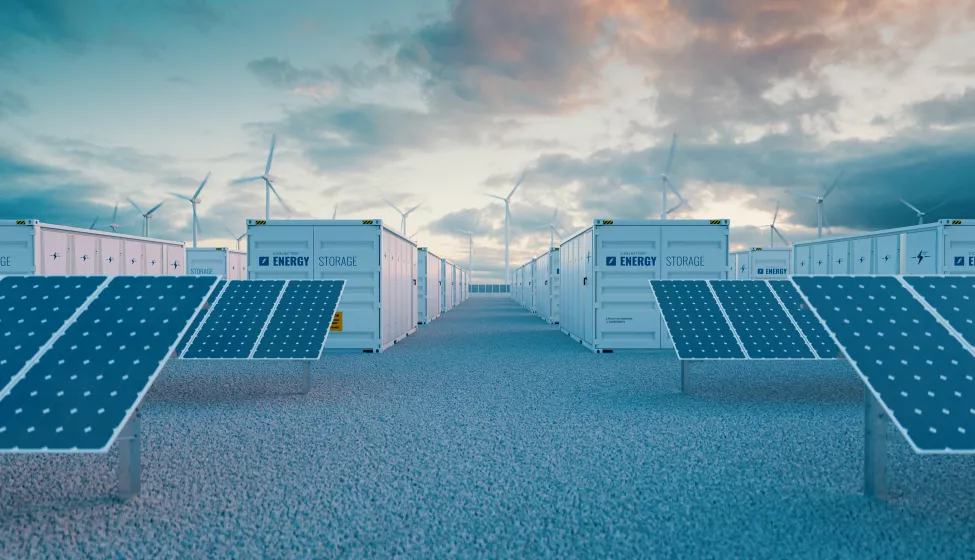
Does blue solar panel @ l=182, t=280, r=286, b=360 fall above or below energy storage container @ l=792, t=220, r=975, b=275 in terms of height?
below

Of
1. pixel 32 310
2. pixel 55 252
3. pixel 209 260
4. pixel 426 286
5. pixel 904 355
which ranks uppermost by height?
pixel 209 260

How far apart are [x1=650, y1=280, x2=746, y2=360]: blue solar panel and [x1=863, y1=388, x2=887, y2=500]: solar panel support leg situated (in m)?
3.80

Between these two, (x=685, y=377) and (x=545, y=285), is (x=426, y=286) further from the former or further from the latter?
(x=685, y=377)

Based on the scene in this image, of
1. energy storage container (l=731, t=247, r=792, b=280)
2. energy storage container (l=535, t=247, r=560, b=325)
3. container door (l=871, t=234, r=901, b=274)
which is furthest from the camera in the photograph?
energy storage container (l=731, t=247, r=792, b=280)

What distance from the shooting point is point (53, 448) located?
12.5 ft

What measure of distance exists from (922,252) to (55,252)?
81.2 feet

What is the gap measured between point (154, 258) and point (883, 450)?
23.8 meters

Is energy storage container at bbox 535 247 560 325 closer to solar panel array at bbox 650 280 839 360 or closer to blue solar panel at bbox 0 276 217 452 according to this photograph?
solar panel array at bbox 650 280 839 360

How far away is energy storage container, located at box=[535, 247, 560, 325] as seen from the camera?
26141mm

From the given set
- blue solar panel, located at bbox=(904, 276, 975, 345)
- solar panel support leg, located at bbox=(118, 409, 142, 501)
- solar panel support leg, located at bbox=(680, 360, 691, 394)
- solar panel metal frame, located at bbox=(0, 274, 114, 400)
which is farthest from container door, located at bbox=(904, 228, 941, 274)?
solar panel metal frame, located at bbox=(0, 274, 114, 400)

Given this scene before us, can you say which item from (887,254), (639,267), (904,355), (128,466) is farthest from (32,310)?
(887,254)

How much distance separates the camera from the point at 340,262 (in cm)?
1510

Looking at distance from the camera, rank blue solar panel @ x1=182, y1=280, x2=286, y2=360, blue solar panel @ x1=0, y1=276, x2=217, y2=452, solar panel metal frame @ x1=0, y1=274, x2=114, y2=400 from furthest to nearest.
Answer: blue solar panel @ x1=182, y1=280, x2=286, y2=360, solar panel metal frame @ x1=0, y1=274, x2=114, y2=400, blue solar panel @ x1=0, y1=276, x2=217, y2=452

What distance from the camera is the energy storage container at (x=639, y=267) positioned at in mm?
14984
